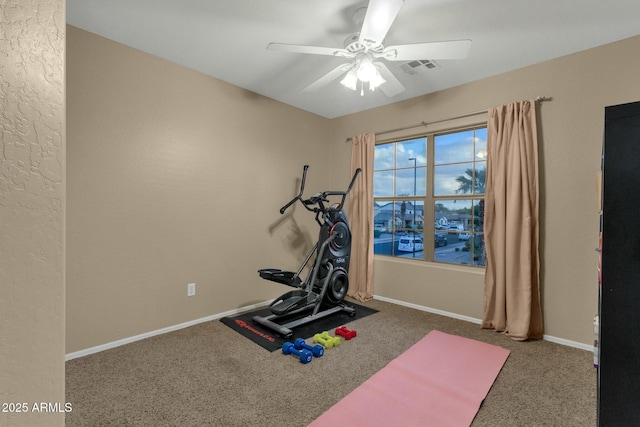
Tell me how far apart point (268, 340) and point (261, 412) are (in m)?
0.92

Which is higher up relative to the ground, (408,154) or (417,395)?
(408,154)

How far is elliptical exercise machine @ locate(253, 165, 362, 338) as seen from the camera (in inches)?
122

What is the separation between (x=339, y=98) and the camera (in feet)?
12.2

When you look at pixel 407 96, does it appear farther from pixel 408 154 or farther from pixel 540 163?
pixel 540 163

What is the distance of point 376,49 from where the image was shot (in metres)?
2.07

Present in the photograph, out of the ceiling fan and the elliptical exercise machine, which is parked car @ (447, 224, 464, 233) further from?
the ceiling fan

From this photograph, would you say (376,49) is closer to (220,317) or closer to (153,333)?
(220,317)

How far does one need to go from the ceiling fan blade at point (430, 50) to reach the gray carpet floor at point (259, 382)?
7.21 ft

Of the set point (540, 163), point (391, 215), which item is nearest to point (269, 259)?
point (391, 215)

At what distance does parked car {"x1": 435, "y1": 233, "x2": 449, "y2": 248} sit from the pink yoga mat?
1.22m

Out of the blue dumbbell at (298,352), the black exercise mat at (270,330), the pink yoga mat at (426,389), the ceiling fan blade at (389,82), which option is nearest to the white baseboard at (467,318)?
the black exercise mat at (270,330)

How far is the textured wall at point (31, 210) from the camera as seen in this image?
0.50m

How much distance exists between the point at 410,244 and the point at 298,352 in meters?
2.11

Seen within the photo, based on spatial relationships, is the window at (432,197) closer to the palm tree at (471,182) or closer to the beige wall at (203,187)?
the palm tree at (471,182)
